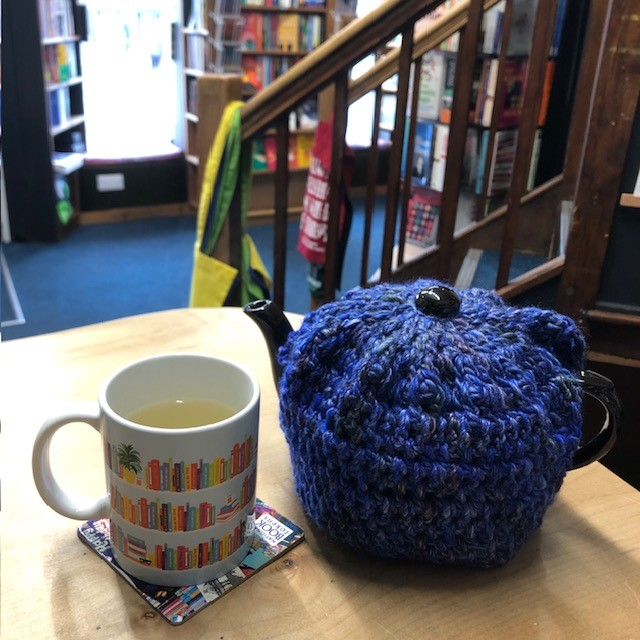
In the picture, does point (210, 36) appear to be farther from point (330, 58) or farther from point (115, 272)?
point (330, 58)

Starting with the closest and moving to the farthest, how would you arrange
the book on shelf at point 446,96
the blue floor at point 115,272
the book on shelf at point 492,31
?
the book on shelf at point 492,31 < the book on shelf at point 446,96 < the blue floor at point 115,272

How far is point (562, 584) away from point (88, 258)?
3.33m

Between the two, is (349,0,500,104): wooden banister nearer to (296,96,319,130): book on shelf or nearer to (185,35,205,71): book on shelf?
(185,35,205,71): book on shelf

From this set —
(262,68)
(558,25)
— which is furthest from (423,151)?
(262,68)

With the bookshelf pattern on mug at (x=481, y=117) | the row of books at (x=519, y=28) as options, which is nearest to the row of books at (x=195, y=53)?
the bookshelf pattern on mug at (x=481, y=117)

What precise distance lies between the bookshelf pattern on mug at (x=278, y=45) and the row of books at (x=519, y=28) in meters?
1.84

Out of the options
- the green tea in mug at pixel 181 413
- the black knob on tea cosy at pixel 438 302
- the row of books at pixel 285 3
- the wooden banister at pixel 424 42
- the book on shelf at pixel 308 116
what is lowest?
the book on shelf at pixel 308 116

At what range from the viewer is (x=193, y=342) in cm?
87

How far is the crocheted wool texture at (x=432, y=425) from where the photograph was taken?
0.46m

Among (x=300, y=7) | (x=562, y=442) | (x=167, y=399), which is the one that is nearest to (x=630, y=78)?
(x=562, y=442)

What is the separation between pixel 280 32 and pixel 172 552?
168 inches

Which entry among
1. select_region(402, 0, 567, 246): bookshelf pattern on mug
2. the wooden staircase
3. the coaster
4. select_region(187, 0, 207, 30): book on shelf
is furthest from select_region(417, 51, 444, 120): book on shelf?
the coaster

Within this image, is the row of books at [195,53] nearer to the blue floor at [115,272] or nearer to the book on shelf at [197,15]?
the book on shelf at [197,15]

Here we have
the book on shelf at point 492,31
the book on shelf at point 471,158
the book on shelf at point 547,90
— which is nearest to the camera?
the book on shelf at point 547,90
